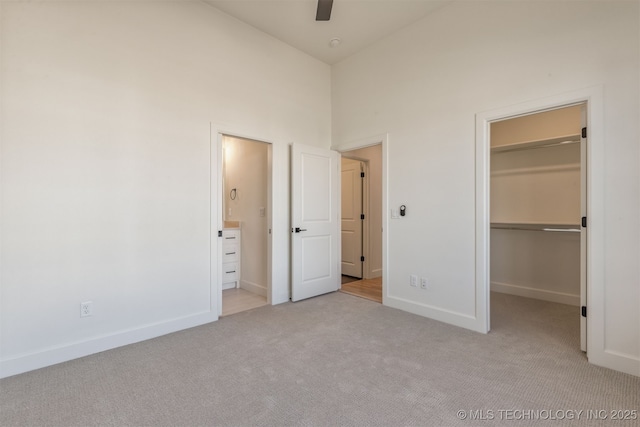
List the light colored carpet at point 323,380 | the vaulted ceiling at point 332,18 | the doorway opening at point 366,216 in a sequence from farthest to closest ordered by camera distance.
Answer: the doorway opening at point 366,216, the vaulted ceiling at point 332,18, the light colored carpet at point 323,380

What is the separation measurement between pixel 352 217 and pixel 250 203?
6.16 feet

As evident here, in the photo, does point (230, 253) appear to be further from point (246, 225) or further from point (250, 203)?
point (250, 203)

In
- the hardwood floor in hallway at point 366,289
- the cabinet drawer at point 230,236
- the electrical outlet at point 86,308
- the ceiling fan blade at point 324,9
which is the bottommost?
the hardwood floor in hallway at point 366,289

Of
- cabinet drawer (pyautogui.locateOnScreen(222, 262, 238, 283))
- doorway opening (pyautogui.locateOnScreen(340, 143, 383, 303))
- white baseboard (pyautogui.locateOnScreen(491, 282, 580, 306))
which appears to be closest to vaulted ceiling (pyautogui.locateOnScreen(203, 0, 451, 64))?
doorway opening (pyautogui.locateOnScreen(340, 143, 383, 303))

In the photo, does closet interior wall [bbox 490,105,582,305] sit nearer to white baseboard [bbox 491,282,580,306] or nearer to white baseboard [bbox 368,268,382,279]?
white baseboard [bbox 491,282,580,306]

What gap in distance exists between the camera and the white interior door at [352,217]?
205 inches

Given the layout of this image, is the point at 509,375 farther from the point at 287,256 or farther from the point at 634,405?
the point at 287,256

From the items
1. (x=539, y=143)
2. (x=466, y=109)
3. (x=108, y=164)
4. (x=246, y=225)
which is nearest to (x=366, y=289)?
(x=246, y=225)

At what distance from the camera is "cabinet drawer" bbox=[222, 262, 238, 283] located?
174 inches

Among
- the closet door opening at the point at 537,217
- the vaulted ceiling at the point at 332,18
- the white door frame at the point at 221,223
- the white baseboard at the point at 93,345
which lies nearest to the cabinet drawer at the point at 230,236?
the white door frame at the point at 221,223

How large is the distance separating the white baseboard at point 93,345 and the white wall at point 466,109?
227 centimetres

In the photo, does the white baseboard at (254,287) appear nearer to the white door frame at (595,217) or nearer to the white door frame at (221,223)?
the white door frame at (221,223)

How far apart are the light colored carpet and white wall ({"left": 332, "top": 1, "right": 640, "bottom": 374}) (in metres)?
0.51

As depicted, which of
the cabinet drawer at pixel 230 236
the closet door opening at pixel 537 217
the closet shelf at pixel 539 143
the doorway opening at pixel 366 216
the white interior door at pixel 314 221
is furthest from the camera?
the doorway opening at pixel 366 216
